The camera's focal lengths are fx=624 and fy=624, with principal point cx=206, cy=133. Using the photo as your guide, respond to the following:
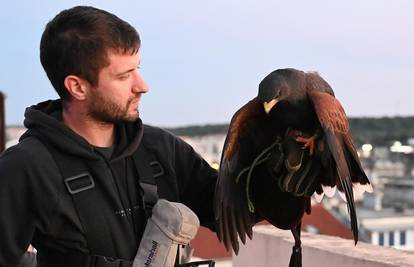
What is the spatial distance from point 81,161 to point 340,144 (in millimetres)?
681

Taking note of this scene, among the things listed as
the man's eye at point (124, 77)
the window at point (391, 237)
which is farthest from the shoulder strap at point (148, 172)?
the window at point (391, 237)

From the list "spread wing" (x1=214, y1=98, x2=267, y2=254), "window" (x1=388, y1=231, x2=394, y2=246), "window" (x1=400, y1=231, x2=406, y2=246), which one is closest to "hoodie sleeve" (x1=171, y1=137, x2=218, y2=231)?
"spread wing" (x1=214, y1=98, x2=267, y2=254)

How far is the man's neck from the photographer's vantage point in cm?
152

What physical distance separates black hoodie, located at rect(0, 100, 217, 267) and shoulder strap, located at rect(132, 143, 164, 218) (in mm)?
19

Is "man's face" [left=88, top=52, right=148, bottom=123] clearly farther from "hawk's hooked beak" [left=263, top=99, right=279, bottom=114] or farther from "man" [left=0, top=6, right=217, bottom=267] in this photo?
"hawk's hooked beak" [left=263, top=99, right=279, bottom=114]

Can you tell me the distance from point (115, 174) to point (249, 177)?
0.42 meters

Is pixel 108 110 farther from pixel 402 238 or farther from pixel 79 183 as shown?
pixel 402 238

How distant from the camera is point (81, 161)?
4.80 ft

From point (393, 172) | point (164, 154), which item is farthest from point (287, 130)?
point (393, 172)

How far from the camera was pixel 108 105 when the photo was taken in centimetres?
147

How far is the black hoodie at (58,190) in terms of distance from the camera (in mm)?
1412

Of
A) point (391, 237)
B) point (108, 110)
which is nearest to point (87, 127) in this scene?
point (108, 110)

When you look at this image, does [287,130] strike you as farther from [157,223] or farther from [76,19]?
[76,19]

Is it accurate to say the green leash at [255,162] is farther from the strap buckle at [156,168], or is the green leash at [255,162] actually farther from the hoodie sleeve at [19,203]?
the hoodie sleeve at [19,203]
